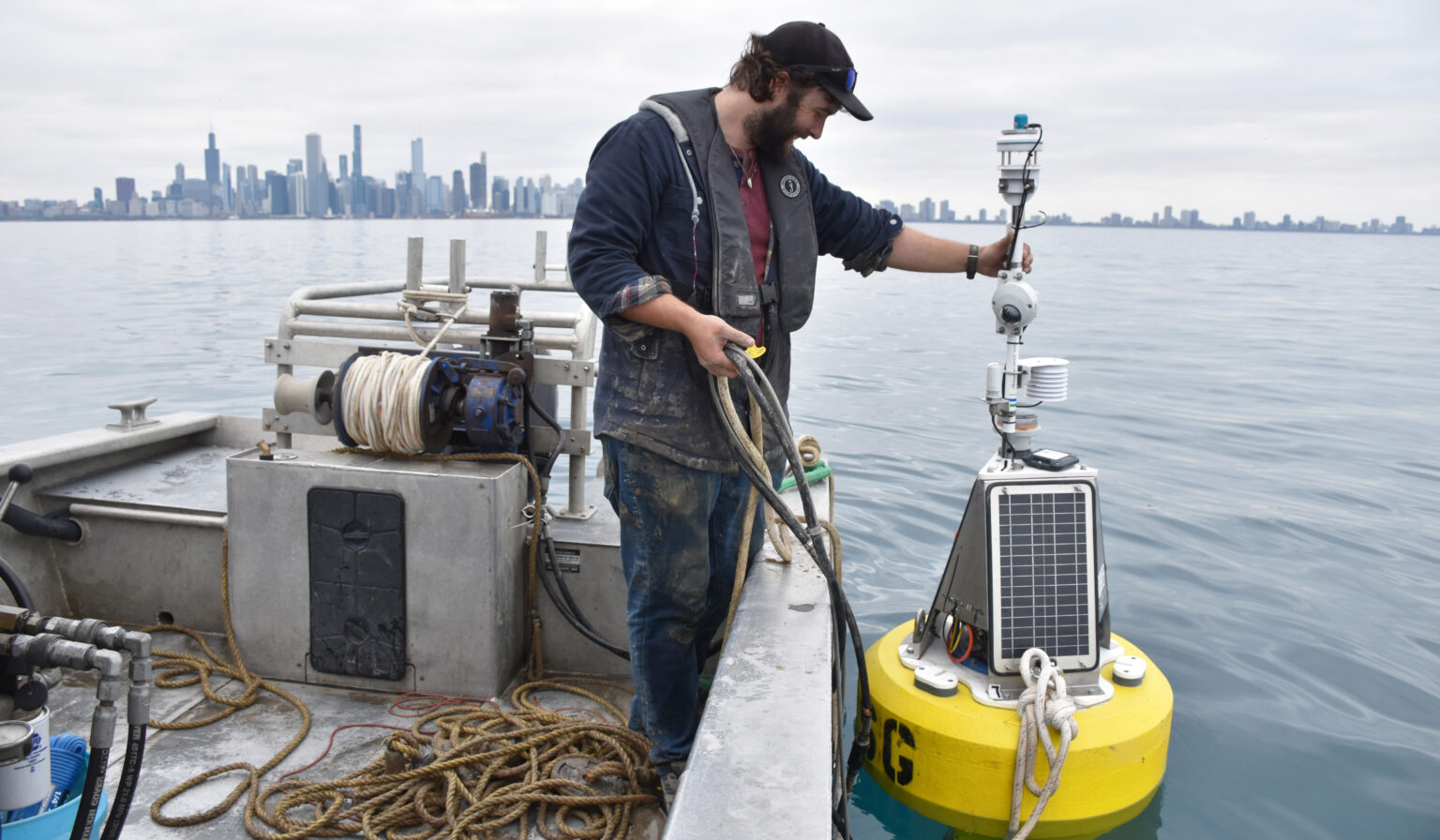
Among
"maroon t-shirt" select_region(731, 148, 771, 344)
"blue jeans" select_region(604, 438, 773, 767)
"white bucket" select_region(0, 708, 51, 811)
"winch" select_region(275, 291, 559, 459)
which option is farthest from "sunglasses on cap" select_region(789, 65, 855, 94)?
"white bucket" select_region(0, 708, 51, 811)

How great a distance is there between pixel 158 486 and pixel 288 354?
0.81 m

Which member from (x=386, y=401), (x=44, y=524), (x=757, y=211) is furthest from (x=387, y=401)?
(x=44, y=524)

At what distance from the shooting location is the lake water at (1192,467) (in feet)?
15.0

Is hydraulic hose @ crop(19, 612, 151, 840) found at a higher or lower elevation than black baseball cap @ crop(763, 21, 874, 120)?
lower

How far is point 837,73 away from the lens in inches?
103

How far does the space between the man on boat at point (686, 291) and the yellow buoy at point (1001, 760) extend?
65 cm

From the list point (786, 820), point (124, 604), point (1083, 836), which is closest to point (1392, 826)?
point (1083, 836)

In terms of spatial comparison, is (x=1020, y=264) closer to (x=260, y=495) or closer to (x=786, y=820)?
(x=786, y=820)

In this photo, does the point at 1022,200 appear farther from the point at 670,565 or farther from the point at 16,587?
the point at 16,587

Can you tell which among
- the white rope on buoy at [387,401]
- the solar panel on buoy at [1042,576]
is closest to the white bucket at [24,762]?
the white rope on buoy at [387,401]

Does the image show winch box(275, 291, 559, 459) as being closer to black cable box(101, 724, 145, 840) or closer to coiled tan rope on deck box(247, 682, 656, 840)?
coiled tan rope on deck box(247, 682, 656, 840)

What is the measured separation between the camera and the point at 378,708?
3.40 metres

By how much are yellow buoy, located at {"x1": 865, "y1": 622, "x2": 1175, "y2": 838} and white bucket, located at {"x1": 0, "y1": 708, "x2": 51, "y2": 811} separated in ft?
6.97

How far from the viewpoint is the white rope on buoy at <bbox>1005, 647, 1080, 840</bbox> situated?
2865 mm
